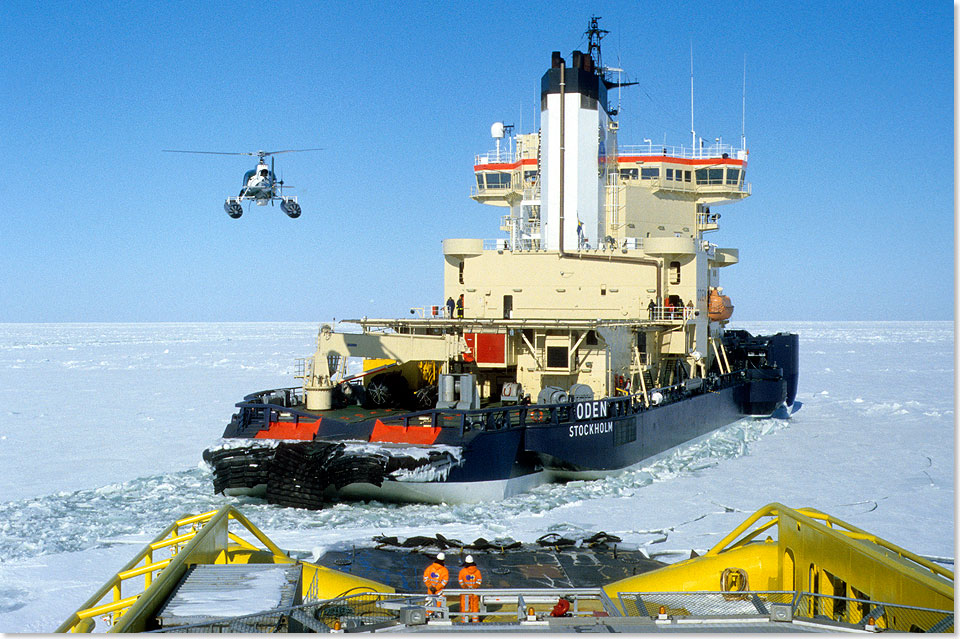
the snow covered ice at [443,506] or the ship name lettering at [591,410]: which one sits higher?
the ship name lettering at [591,410]

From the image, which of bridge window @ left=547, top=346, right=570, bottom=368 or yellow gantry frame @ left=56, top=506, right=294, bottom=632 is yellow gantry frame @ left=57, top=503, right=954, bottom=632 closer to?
yellow gantry frame @ left=56, top=506, right=294, bottom=632

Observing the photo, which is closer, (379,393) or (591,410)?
(591,410)

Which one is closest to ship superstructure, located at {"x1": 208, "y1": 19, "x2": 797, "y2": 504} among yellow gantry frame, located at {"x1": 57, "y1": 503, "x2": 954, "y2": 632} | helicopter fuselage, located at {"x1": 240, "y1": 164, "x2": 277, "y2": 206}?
helicopter fuselage, located at {"x1": 240, "y1": 164, "x2": 277, "y2": 206}

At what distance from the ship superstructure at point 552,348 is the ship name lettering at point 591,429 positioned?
0.03 metres

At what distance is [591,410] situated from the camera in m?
14.6

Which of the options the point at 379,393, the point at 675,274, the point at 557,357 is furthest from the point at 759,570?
the point at 675,274

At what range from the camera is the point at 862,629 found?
430cm

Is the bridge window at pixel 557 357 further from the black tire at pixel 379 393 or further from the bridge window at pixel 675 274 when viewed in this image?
the bridge window at pixel 675 274

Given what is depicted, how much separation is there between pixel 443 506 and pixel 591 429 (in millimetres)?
3304

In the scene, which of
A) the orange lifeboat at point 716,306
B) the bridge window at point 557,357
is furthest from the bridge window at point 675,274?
the bridge window at point 557,357

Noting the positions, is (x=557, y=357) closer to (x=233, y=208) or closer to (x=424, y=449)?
(x=424, y=449)

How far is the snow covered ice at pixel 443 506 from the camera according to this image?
10.3 m

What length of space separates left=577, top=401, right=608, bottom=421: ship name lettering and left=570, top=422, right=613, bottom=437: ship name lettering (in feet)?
0.47

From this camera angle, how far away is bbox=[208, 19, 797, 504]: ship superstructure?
13008 mm
